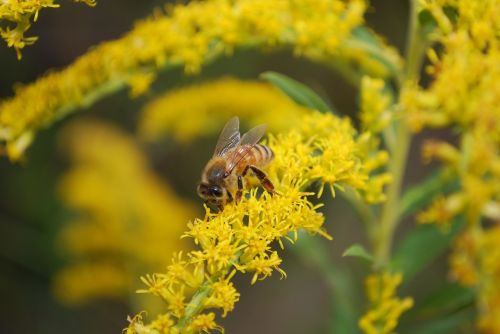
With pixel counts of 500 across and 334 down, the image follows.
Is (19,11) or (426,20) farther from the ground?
(426,20)

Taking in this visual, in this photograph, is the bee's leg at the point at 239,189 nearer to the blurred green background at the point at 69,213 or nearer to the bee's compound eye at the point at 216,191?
the bee's compound eye at the point at 216,191

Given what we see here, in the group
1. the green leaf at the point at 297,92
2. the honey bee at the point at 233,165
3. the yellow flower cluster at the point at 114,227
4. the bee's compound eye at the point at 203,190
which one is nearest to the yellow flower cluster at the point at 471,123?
the green leaf at the point at 297,92

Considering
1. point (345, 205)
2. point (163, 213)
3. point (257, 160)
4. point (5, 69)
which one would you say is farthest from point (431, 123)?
point (5, 69)

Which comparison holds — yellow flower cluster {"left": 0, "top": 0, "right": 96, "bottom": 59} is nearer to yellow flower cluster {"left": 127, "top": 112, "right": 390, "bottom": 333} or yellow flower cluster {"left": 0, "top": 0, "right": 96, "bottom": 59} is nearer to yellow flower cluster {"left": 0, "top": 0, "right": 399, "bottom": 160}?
yellow flower cluster {"left": 0, "top": 0, "right": 399, "bottom": 160}

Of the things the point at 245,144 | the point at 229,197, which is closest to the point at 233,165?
the point at 245,144

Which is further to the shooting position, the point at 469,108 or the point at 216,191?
the point at 216,191

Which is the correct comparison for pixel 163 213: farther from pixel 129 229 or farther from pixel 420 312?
pixel 420 312

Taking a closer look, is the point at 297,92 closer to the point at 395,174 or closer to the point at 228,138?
the point at 228,138
